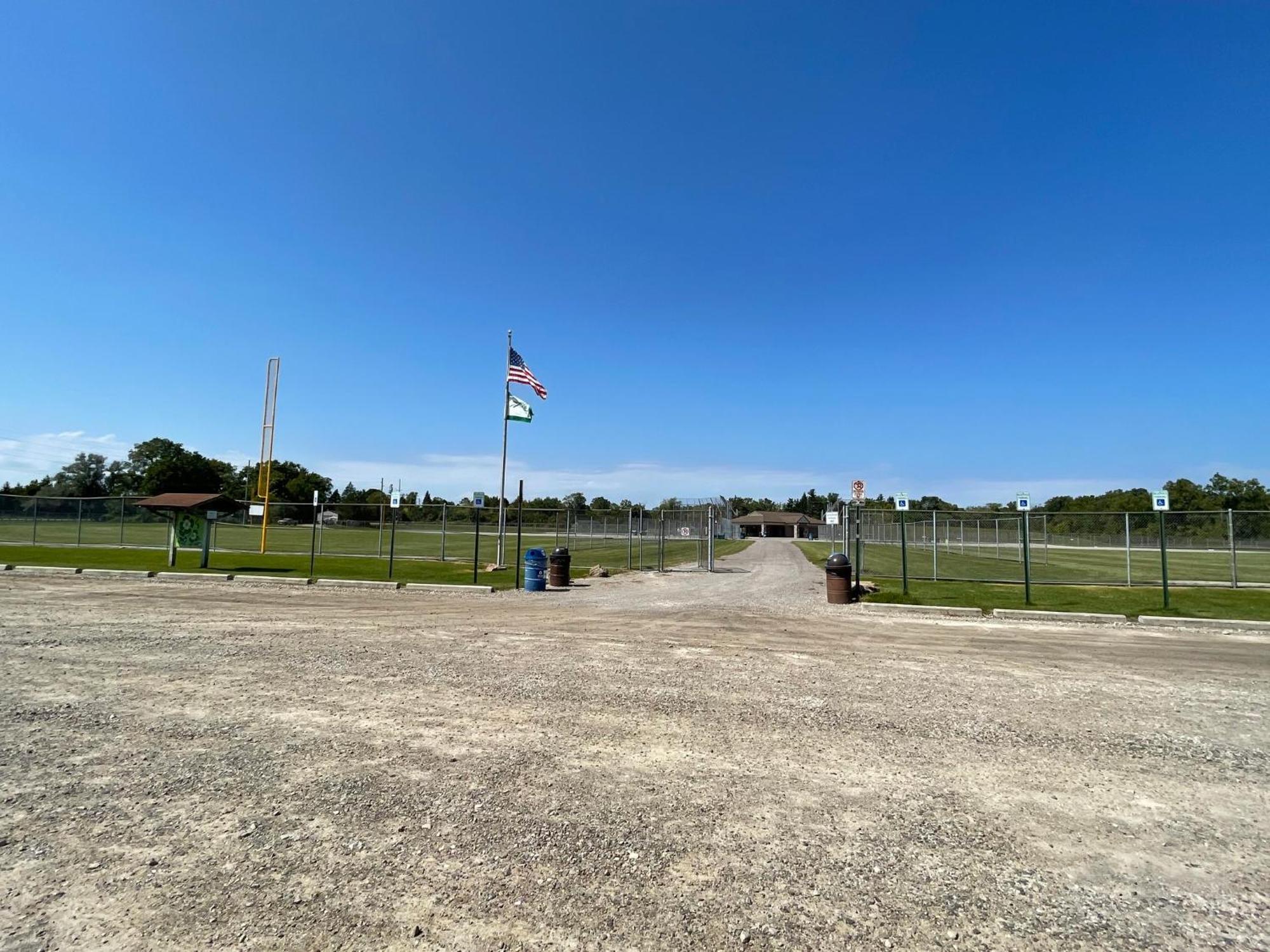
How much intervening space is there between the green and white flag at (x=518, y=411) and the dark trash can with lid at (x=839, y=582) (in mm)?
11544

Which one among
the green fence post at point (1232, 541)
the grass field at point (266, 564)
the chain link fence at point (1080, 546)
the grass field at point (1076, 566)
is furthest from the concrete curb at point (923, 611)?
the grass field at point (266, 564)

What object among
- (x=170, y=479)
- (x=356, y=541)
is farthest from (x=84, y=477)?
(x=356, y=541)

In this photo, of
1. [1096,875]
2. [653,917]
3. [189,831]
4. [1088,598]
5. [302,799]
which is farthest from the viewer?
[1088,598]

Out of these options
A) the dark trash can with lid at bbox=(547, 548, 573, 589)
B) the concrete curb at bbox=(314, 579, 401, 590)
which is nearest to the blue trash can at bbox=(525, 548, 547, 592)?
the dark trash can with lid at bbox=(547, 548, 573, 589)

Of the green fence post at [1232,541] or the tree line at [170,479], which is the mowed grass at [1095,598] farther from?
the tree line at [170,479]

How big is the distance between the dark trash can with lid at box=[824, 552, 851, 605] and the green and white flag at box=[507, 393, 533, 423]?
1154 cm

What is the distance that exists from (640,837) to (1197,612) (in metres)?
15.7

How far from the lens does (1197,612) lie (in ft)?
46.2

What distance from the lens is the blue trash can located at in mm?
18078

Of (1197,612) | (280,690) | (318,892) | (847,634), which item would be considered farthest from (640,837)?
(1197,612)

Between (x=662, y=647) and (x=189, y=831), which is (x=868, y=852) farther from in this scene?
(x=662, y=647)

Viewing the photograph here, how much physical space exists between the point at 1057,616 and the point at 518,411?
54.9 ft

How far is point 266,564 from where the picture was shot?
23.7m

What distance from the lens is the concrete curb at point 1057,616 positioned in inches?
531
